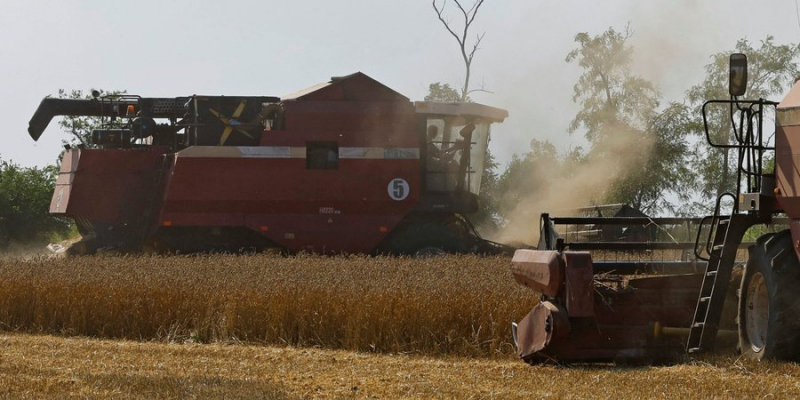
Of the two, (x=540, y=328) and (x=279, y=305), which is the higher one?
(x=540, y=328)

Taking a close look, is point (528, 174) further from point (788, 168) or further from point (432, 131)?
point (788, 168)

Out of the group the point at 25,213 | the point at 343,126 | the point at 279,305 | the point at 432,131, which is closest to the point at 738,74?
the point at 279,305

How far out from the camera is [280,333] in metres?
12.1

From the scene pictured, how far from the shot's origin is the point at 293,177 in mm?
20453

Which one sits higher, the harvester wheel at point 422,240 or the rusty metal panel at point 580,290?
the harvester wheel at point 422,240

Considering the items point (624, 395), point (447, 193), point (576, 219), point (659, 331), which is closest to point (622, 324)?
point (659, 331)

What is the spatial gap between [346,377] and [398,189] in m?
11.4

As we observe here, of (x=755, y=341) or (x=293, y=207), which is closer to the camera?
(x=755, y=341)

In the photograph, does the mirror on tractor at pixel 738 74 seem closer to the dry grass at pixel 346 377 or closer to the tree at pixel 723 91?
the dry grass at pixel 346 377

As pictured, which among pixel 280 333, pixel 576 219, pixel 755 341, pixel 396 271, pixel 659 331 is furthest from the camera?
pixel 396 271

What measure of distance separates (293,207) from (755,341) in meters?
12.5

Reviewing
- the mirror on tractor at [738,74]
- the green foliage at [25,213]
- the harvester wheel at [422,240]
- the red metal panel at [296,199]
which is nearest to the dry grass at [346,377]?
the mirror on tractor at [738,74]

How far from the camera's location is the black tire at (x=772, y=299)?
8.35m

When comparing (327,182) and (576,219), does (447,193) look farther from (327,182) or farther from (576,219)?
(576,219)
